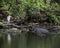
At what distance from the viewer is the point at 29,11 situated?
26578 mm

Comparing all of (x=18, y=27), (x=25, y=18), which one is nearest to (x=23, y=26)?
(x=18, y=27)

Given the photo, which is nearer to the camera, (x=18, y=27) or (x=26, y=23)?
(x=18, y=27)

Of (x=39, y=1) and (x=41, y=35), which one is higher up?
(x=39, y=1)

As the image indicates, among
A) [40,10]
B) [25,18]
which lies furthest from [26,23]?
[40,10]

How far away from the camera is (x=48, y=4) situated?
1151 inches

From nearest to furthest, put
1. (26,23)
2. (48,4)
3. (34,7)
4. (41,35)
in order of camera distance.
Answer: (41,35) → (26,23) → (34,7) → (48,4)

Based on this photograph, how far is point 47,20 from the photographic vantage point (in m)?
26.5

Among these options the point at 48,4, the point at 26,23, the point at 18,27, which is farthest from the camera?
the point at 48,4

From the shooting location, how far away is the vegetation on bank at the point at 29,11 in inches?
1036

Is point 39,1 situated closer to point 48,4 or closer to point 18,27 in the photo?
point 48,4

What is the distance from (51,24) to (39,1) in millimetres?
3567

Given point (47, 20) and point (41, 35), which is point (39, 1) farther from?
point (41, 35)

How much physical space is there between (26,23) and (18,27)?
2.51 meters

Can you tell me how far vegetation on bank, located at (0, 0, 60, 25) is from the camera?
26.3 m
